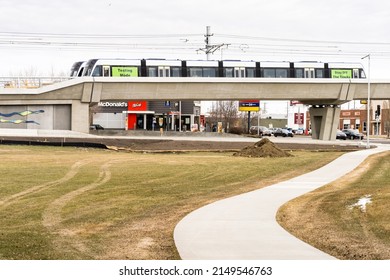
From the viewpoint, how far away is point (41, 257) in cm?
930

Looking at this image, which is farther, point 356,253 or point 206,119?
point 206,119

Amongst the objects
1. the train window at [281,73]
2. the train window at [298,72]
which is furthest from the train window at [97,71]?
the train window at [298,72]

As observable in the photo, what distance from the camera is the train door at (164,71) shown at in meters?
60.2

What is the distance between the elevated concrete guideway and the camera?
189 ft

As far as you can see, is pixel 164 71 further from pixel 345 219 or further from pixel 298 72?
pixel 345 219

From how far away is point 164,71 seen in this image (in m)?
60.5

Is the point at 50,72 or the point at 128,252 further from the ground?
the point at 50,72

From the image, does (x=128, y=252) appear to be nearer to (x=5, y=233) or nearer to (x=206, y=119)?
(x=5, y=233)

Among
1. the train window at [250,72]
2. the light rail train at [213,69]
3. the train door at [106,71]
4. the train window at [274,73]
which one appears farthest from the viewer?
the train window at [274,73]

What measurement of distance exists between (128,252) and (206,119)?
12187cm

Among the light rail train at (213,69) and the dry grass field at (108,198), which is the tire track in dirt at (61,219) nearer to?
the dry grass field at (108,198)

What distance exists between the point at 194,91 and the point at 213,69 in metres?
3.27

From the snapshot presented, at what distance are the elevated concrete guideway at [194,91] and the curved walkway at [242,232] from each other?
41808 millimetres

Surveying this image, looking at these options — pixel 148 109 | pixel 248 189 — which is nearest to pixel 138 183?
pixel 248 189
